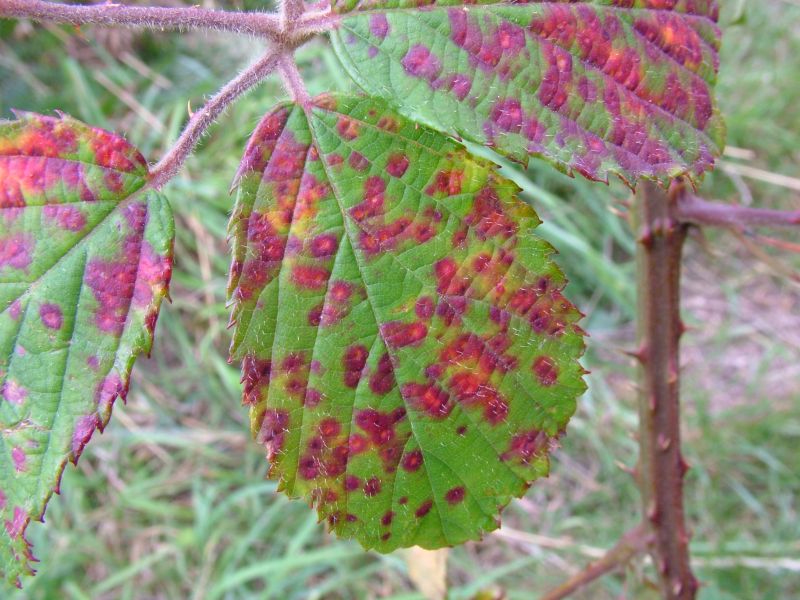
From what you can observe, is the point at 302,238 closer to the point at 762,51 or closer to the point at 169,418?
the point at 169,418

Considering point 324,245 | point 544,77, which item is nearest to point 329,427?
point 324,245

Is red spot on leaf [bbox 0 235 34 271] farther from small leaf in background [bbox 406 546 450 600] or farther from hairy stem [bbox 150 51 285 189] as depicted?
small leaf in background [bbox 406 546 450 600]

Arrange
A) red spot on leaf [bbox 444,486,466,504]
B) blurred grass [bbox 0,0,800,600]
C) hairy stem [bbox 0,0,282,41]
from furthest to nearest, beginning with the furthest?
blurred grass [bbox 0,0,800,600]
red spot on leaf [bbox 444,486,466,504]
hairy stem [bbox 0,0,282,41]

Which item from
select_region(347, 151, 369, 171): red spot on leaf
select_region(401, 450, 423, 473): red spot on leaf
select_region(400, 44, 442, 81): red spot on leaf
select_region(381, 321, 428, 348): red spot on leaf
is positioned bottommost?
select_region(401, 450, 423, 473): red spot on leaf

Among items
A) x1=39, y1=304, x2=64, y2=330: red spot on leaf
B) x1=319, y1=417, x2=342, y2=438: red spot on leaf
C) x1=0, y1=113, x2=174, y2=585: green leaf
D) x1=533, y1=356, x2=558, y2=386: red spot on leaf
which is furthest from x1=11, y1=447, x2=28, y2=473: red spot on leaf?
x1=533, y1=356, x2=558, y2=386: red spot on leaf

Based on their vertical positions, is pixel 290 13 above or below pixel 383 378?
above

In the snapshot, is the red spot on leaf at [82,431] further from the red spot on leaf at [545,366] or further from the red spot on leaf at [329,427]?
the red spot on leaf at [545,366]

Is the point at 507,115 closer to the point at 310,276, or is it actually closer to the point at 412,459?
Result: the point at 310,276
